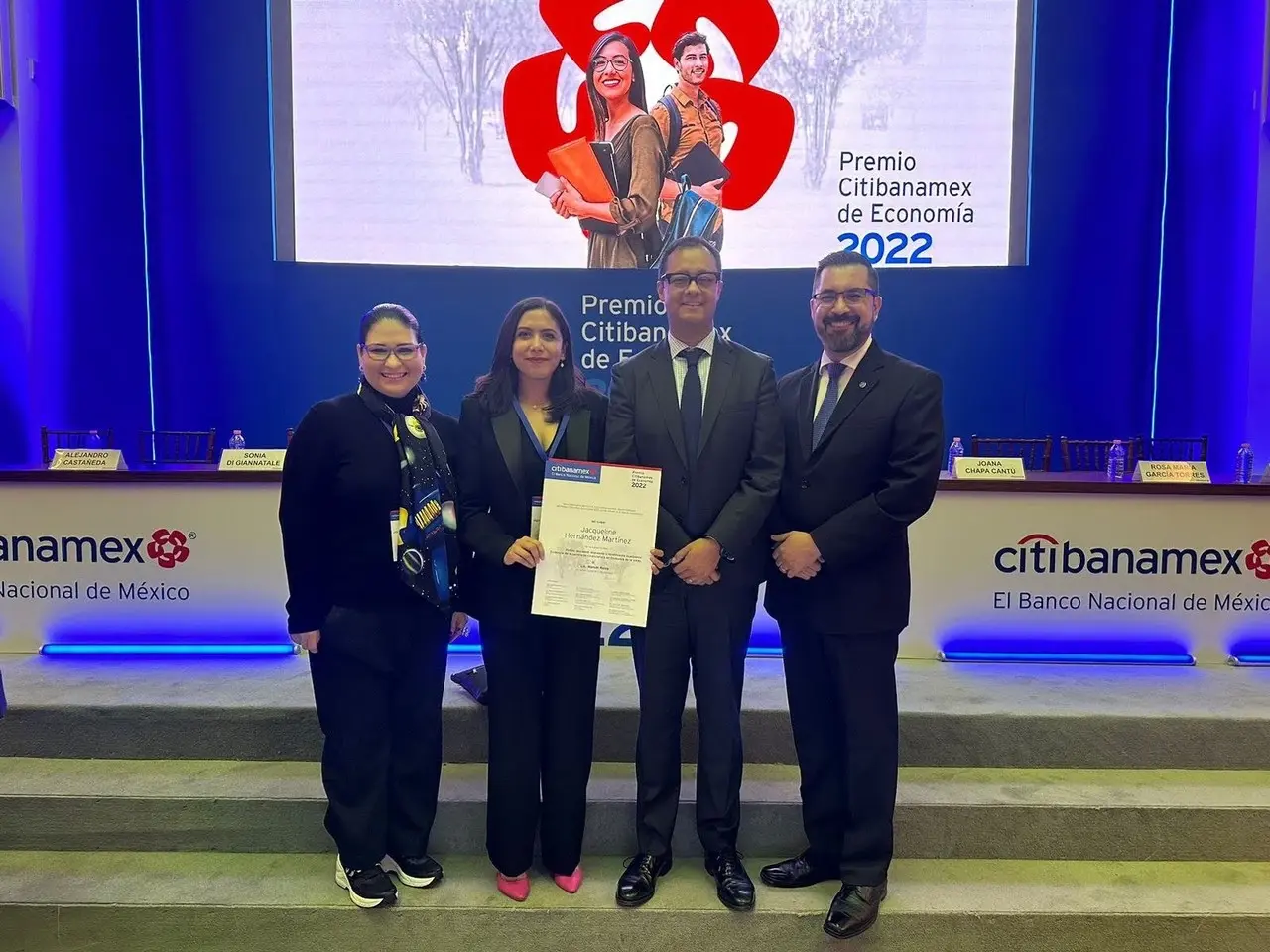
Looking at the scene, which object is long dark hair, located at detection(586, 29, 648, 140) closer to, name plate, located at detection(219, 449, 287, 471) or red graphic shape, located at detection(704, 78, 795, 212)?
red graphic shape, located at detection(704, 78, 795, 212)

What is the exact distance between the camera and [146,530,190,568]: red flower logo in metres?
3.38

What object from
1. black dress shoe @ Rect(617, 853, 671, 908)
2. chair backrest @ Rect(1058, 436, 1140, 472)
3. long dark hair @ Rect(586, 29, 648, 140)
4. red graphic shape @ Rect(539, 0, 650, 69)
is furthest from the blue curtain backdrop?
black dress shoe @ Rect(617, 853, 671, 908)

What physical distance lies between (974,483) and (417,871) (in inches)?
102

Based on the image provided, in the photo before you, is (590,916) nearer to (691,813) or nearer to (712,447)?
(691,813)

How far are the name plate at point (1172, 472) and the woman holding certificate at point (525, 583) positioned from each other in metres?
2.60

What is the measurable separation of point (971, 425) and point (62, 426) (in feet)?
18.7

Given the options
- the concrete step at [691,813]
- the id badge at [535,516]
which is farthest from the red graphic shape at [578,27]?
the concrete step at [691,813]

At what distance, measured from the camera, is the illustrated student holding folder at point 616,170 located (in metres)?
4.82

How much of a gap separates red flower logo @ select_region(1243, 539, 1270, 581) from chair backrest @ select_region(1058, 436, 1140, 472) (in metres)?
1.17

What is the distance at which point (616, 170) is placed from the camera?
16.0 feet

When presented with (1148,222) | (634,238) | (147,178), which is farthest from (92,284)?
(1148,222)

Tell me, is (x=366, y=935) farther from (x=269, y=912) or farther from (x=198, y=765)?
(x=198, y=765)

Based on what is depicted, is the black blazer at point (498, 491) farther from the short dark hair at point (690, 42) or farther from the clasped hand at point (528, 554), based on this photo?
the short dark hair at point (690, 42)

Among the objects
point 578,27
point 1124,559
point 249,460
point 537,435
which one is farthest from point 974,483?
point 578,27
